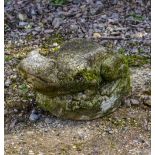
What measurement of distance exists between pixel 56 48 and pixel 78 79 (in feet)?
6.03

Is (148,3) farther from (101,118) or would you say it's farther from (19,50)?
(101,118)

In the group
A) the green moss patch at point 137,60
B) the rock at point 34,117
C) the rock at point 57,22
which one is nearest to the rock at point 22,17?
the rock at point 57,22

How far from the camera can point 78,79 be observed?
4.14m

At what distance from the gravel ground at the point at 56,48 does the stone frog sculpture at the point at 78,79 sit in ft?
0.52

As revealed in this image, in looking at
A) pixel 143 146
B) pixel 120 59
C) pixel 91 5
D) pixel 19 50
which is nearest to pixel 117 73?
pixel 120 59

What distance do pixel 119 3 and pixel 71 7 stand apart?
70 centimetres

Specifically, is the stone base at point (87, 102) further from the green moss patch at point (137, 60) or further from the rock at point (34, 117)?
the green moss patch at point (137, 60)

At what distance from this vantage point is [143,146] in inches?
165

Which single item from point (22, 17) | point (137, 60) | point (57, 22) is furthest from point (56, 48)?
point (22, 17)

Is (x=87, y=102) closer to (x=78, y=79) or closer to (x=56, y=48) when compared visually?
(x=78, y=79)

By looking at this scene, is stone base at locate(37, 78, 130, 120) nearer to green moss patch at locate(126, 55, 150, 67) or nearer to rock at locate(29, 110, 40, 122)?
rock at locate(29, 110, 40, 122)

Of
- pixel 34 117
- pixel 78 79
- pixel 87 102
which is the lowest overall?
pixel 34 117

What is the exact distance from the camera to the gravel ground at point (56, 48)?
423cm

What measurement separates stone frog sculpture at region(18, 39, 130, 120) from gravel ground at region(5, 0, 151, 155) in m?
0.16
